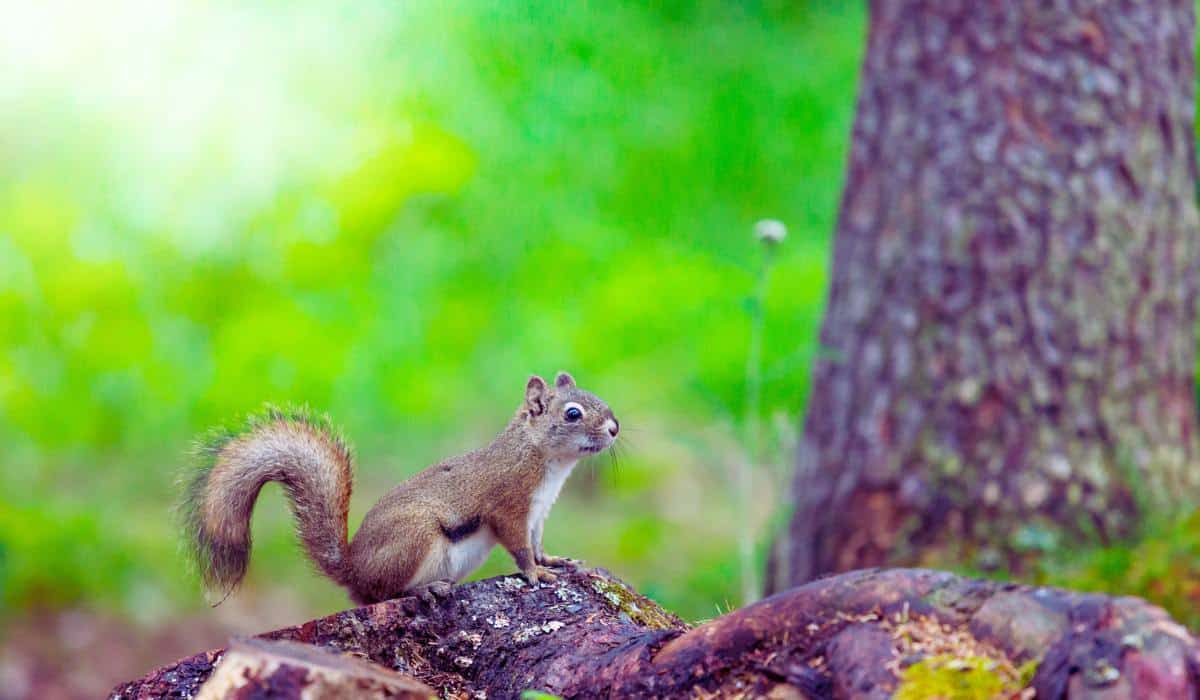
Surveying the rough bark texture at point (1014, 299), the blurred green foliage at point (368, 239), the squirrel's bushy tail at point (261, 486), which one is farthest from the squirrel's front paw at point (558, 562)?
the blurred green foliage at point (368, 239)

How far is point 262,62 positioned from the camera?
269 inches

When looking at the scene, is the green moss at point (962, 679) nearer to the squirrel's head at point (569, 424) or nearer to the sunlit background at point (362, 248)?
the squirrel's head at point (569, 424)

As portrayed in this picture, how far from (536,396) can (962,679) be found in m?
1.48

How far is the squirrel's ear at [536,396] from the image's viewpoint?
2725 millimetres

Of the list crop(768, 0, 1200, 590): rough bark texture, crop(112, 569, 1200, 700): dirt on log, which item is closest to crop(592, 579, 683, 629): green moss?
crop(112, 569, 1200, 700): dirt on log

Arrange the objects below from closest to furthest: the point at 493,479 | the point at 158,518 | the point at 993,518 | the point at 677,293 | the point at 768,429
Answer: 1. the point at 493,479
2. the point at 993,518
3. the point at 768,429
4. the point at 677,293
5. the point at 158,518

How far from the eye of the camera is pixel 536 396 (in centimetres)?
274

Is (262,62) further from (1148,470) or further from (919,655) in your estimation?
(919,655)

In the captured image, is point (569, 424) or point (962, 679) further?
point (569, 424)

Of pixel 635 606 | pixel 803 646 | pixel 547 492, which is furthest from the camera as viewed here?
pixel 547 492

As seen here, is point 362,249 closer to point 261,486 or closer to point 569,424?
point 569,424

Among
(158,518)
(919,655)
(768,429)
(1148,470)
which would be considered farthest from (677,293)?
(919,655)

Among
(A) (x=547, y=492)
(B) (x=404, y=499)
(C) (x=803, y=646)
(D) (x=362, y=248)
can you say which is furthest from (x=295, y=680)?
(D) (x=362, y=248)

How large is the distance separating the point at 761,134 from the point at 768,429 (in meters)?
2.31
